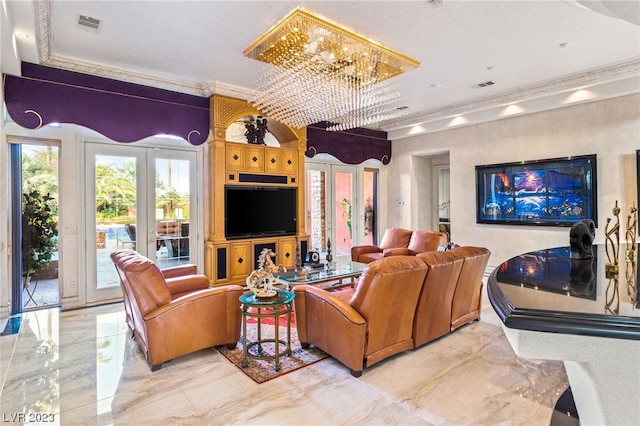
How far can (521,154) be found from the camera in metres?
6.21

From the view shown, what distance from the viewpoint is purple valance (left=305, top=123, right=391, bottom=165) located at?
7.10 meters

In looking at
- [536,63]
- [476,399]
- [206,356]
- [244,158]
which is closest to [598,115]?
[536,63]

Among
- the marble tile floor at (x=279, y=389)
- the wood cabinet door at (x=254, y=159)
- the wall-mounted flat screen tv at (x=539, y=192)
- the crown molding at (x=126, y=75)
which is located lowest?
the marble tile floor at (x=279, y=389)

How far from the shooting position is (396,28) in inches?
146

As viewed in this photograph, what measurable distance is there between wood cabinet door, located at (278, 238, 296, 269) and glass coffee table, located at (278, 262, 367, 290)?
3.68 feet

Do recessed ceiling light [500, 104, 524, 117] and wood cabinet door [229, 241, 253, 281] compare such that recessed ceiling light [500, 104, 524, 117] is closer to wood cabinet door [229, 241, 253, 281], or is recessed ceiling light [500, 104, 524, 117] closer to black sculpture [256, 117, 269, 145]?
black sculpture [256, 117, 269, 145]

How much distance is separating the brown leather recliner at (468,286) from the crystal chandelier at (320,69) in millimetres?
2443

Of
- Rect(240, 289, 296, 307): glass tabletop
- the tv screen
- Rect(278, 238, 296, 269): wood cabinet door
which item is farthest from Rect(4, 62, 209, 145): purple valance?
Rect(240, 289, 296, 307): glass tabletop

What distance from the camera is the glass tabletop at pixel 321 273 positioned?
14.5ft

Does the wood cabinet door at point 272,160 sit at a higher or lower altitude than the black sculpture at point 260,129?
lower

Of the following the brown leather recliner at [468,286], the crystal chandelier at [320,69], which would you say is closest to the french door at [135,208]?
the crystal chandelier at [320,69]

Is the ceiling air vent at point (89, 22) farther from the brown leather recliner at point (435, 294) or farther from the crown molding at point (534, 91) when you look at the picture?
the crown molding at point (534, 91)

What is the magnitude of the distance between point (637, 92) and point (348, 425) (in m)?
6.09

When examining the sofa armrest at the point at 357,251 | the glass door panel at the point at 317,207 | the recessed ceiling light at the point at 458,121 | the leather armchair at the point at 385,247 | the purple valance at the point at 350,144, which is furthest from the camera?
the glass door panel at the point at 317,207
